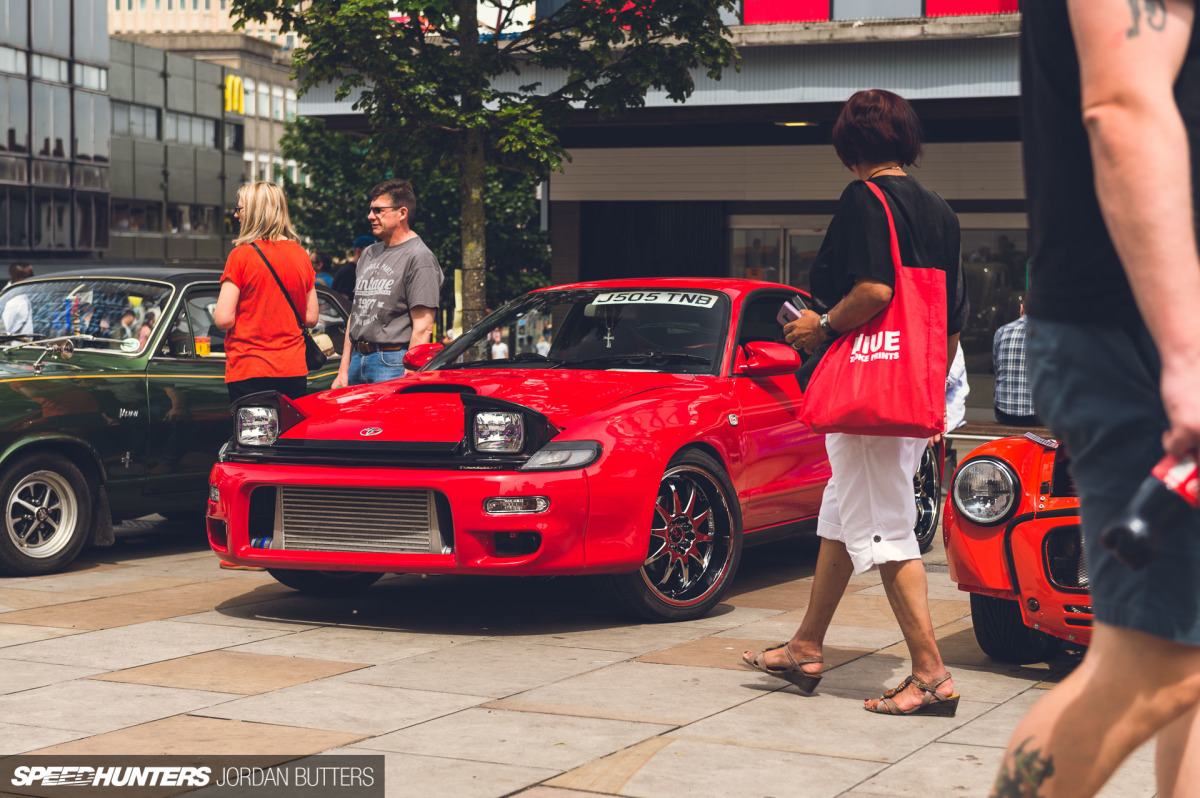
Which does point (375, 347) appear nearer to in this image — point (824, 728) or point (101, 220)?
point (824, 728)

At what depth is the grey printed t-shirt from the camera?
8.34 metres

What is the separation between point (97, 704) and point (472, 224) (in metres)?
8.56

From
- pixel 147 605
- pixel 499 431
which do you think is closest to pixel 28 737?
pixel 499 431

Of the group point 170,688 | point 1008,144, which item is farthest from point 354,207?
point 170,688

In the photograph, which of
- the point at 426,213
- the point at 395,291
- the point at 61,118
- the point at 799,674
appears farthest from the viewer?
the point at 61,118

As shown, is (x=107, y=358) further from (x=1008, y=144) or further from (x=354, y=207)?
(x=354, y=207)

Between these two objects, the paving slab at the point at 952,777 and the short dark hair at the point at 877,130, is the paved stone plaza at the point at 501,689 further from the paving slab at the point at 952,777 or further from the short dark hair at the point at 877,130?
the short dark hair at the point at 877,130

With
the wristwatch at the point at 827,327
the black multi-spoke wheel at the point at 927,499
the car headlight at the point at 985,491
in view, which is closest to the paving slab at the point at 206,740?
the wristwatch at the point at 827,327

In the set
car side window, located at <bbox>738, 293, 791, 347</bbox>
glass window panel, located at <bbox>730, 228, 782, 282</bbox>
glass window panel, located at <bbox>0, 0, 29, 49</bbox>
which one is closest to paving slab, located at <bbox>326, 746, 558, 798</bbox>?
car side window, located at <bbox>738, 293, 791, 347</bbox>

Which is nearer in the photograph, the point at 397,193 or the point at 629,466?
the point at 629,466

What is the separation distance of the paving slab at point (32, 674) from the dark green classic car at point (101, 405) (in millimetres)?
2179

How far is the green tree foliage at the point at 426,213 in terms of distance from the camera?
42.0 m

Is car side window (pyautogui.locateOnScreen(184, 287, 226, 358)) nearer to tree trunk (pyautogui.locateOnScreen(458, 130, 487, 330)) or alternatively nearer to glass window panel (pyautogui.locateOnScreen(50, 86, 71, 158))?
tree trunk (pyautogui.locateOnScreen(458, 130, 487, 330))

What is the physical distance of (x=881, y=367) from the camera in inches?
184
